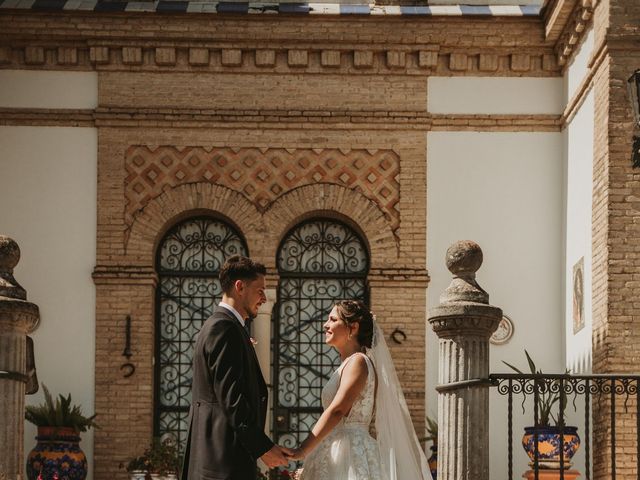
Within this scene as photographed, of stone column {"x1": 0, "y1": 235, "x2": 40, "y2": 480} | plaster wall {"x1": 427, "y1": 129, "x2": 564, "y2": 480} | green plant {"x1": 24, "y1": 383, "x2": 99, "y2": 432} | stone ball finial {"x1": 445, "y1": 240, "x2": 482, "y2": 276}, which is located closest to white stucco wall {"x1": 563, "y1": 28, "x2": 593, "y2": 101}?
plaster wall {"x1": 427, "y1": 129, "x2": 564, "y2": 480}

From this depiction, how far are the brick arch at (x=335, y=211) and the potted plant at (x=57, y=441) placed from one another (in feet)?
9.65

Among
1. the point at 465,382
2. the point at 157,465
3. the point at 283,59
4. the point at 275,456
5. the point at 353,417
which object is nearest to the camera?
the point at 275,456

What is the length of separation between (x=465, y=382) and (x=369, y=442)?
2083mm

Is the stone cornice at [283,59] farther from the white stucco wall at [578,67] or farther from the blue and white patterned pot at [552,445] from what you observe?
the blue and white patterned pot at [552,445]

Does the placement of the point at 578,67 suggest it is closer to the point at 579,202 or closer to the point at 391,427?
the point at 579,202

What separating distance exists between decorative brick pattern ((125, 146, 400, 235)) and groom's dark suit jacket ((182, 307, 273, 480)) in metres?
8.88

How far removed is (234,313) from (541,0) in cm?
1019

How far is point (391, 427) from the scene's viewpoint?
30.2 feet

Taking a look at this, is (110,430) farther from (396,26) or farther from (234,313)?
(234,313)

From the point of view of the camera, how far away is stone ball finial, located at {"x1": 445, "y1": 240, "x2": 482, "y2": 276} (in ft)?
36.3

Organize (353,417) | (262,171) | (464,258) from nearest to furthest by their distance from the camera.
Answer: (353,417) → (464,258) → (262,171)

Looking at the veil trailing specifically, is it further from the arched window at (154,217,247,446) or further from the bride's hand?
the arched window at (154,217,247,446)

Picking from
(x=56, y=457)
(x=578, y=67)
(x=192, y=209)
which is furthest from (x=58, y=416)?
(x=578, y=67)

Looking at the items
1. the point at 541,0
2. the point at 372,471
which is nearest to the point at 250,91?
the point at 541,0
